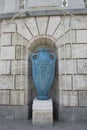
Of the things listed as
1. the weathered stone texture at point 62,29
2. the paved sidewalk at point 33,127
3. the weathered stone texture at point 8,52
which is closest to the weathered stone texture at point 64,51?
the weathered stone texture at point 62,29

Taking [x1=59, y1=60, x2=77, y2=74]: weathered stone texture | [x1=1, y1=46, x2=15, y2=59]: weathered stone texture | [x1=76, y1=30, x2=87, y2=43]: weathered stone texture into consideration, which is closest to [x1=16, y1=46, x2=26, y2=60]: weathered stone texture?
[x1=1, y1=46, x2=15, y2=59]: weathered stone texture

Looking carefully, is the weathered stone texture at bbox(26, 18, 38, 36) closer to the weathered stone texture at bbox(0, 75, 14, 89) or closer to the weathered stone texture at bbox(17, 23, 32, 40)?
the weathered stone texture at bbox(17, 23, 32, 40)

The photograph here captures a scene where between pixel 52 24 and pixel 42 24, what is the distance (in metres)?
0.44

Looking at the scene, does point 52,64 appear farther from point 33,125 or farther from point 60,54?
point 33,125

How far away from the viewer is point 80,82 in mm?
6375

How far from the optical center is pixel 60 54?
6.62 metres

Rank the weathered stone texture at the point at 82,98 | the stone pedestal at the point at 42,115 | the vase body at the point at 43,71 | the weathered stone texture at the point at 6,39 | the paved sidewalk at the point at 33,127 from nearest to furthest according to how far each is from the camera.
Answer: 1. the paved sidewalk at the point at 33,127
2. the stone pedestal at the point at 42,115
3. the vase body at the point at 43,71
4. the weathered stone texture at the point at 82,98
5. the weathered stone texture at the point at 6,39

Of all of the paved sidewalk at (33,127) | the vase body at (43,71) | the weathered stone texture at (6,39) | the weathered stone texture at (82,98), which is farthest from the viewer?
the weathered stone texture at (6,39)

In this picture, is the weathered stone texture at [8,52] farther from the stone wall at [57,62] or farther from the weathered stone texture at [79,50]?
the weathered stone texture at [79,50]

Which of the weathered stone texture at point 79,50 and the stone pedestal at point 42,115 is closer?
the stone pedestal at point 42,115

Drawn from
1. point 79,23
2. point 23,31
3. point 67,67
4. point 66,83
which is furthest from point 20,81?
point 79,23

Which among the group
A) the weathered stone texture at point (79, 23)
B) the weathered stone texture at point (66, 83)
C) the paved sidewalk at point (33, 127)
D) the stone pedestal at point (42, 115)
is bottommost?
the paved sidewalk at point (33, 127)

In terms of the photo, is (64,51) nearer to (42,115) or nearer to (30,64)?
(30,64)

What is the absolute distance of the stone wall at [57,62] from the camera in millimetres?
6352
